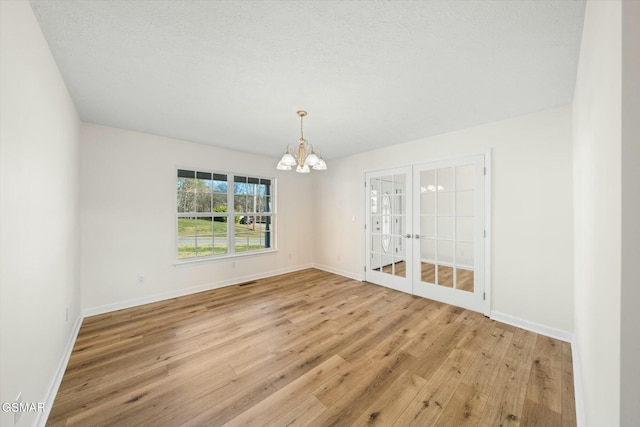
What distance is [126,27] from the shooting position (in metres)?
1.50

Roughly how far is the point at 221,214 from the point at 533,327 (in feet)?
15.4

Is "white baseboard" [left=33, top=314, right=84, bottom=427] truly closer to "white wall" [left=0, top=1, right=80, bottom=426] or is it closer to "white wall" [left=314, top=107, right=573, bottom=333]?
"white wall" [left=0, top=1, right=80, bottom=426]

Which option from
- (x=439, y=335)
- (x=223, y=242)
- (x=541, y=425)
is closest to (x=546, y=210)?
(x=439, y=335)

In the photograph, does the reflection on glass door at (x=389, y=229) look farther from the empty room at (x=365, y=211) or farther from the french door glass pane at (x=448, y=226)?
the french door glass pane at (x=448, y=226)

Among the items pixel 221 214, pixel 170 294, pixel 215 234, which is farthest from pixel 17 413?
pixel 221 214

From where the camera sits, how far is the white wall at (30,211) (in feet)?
3.70

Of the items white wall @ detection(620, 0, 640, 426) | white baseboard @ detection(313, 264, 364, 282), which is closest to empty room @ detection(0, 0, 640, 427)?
white wall @ detection(620, 0, 640, 426)

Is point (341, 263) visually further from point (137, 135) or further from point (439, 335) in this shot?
point (137, 135)

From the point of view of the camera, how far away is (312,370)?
79.7 inches

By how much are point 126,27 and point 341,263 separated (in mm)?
4483

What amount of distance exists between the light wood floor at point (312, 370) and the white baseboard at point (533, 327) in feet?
0.32

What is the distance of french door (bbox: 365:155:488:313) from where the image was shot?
3.18 metres

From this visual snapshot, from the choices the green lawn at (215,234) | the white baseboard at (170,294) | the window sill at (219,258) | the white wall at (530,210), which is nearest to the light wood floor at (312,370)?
the white baseboard at (170,294)

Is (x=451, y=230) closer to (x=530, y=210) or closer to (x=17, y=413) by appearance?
(x=530, y=210)
